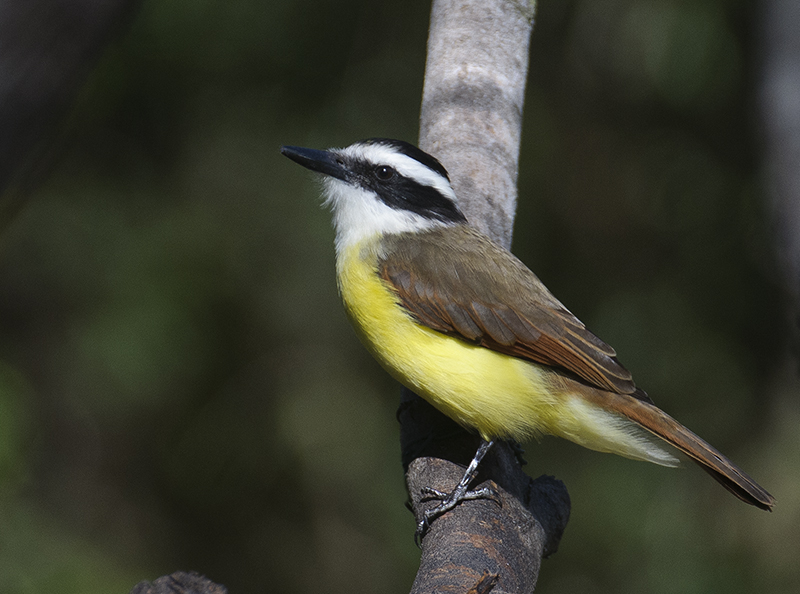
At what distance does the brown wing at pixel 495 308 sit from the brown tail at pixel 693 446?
52 millimetres

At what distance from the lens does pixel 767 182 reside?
14.2 feet

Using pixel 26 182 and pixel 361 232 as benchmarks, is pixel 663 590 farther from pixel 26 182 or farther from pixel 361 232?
pixel 26 182

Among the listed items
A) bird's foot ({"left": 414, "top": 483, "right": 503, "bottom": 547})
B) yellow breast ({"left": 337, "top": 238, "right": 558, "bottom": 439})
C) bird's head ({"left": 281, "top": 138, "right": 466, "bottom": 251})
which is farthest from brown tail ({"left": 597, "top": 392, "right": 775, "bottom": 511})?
bird's head ({"left": 281, "top": 138, "right": 466, "bottom": 251})

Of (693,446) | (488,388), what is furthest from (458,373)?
(693,446)

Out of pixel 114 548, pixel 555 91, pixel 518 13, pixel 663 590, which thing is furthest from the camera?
pixel 555 91

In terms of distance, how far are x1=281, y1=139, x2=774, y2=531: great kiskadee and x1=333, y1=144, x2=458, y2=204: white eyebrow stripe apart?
0.06 meters

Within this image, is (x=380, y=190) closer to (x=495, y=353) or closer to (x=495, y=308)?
(x=495, y=308)

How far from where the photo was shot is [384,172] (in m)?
3.04

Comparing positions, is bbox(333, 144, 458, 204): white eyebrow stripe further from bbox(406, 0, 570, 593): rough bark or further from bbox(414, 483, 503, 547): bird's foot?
bbox(414, 483, 503, 547): bird's foot

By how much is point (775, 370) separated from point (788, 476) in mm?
821

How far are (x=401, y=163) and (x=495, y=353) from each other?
0.83 meters

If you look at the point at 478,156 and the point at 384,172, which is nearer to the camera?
the point at 384,172

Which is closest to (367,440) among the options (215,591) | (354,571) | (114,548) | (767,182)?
(354,571)

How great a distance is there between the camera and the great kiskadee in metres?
2.56
